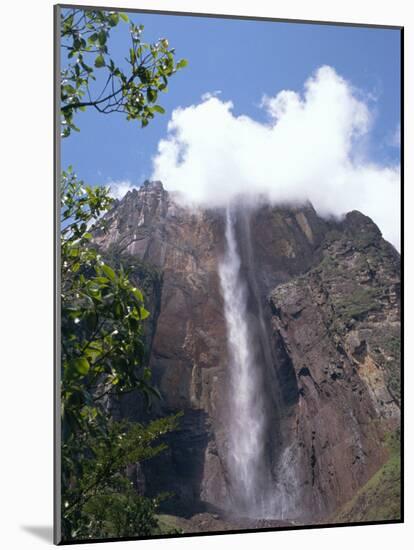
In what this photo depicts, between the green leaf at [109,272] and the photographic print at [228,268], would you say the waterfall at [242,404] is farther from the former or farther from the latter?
the green leaf at [109,272]

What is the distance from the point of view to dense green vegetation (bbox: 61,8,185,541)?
278 inches

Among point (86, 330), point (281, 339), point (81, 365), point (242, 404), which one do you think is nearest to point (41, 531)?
point (81, 365)

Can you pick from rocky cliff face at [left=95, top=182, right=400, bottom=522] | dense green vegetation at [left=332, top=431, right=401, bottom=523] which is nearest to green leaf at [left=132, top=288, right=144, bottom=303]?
rocky cliff face at [left=95, top=182, right=400, bottom=522]

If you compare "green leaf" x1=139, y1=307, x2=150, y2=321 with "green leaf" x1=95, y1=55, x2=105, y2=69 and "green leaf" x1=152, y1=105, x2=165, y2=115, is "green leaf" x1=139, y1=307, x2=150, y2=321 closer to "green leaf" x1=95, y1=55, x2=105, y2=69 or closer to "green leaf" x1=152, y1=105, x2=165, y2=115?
"green leaf" x1=152, y1=105, x2=165, y2=115

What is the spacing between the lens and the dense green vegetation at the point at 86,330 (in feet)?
23.1

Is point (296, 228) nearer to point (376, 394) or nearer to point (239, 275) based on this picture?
point (239, 275)

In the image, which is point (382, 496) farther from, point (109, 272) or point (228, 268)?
point (109, 272)

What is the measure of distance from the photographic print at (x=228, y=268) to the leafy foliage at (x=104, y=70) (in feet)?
0.04

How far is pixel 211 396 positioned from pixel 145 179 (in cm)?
139

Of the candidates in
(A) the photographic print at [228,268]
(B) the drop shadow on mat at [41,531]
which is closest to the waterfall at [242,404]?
(A) the photographic print at [228,268]

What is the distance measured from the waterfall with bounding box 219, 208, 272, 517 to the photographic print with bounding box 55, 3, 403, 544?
0.01 m

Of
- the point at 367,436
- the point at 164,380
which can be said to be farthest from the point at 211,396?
the point at 367,436

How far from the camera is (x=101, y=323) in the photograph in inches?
264

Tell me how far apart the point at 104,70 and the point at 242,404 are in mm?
2203
